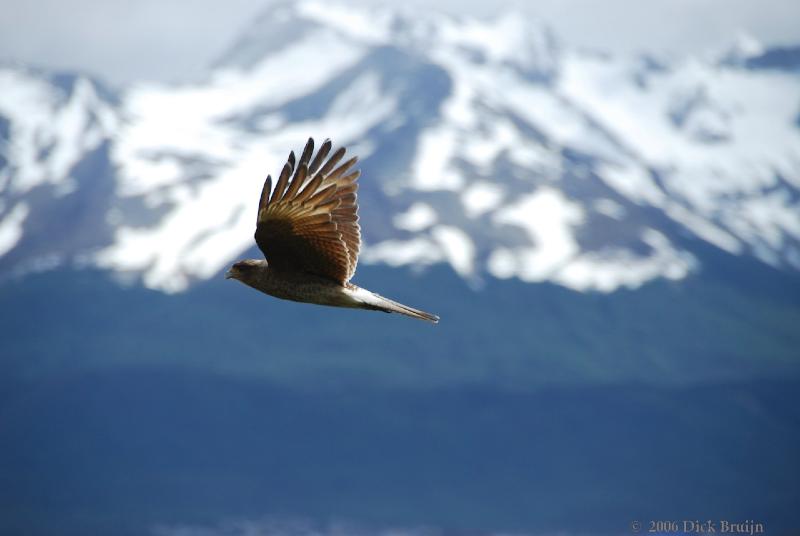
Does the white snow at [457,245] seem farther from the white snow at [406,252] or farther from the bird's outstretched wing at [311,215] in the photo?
the bird's outstretched wing at [311,215]

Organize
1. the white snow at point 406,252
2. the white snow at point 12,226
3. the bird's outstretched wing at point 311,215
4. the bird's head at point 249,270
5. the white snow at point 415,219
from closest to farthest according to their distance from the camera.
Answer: the bird's outstretched wing at point 311,215 → the bird's head at point 249,270 → the white snow at point 406,252 → the white snow at point 415,219 → the white snow at point 12,226

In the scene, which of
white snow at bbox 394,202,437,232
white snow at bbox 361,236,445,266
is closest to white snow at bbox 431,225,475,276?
white snow at bbox 361,236,445,266

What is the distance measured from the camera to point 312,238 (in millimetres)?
15852

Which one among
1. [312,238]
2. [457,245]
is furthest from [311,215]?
[457,245]

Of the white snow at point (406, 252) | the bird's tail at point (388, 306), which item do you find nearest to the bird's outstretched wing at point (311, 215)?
the bird's tail at point (388, 306)

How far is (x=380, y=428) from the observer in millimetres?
190500

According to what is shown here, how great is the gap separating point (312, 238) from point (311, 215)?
36 cm

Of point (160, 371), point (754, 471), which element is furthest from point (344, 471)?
point (754, 471)

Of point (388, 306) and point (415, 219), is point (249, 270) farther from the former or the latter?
point (415, 219)

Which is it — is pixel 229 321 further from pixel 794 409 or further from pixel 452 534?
pixel 794 409

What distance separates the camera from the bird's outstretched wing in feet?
50.8

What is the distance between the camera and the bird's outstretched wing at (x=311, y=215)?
1548 centimetres

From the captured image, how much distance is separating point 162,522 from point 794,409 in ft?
325

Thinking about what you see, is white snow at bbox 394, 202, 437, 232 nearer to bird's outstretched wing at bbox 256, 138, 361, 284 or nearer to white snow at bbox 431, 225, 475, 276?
white snow at bbox 431, 225, 475, 276
